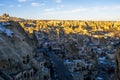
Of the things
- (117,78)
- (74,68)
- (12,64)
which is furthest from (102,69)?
(117,78)

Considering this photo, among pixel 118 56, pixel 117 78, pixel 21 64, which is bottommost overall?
pixel 21 64

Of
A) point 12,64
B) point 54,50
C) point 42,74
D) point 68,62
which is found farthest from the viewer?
point 54,50

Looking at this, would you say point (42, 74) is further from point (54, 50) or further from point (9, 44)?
point (54, 50)

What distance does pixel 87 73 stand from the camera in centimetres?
8000

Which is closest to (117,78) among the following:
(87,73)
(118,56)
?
(118,56)

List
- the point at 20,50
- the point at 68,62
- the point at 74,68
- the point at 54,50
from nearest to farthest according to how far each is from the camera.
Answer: the point at 20,50, the point at 74,68, the point at 68,62, the point at 54,50

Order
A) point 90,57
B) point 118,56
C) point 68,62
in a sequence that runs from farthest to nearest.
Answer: point 90,57
point 68,62
point 118,56

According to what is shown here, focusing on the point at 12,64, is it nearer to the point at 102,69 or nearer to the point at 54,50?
the point at 102,69

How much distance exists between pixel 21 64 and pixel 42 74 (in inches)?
221

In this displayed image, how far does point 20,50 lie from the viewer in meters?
71.4

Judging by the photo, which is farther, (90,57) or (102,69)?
(90,57)

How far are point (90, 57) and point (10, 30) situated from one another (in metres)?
31.3

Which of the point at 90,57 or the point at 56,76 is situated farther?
the point at 90,57

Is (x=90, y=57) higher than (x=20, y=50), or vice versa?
(x=20, y=50)
